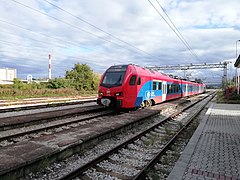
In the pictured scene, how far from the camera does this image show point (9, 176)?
4.24 metres

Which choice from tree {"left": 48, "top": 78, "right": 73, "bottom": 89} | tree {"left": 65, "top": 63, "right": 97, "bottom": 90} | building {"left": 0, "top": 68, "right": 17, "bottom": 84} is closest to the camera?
tree {"left": 48, "top": 78, "right": 73, "bottom": 89}

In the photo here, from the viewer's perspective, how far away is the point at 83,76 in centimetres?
4309

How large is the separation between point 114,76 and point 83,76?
30.1m

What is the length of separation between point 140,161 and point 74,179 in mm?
1957

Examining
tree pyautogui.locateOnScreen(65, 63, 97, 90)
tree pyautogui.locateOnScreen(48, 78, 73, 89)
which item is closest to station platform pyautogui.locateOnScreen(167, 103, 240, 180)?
tree pyautogui.locateOnScreen(48, 78, 73, 89)

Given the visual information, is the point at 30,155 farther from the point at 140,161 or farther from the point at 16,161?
the point at 140,161

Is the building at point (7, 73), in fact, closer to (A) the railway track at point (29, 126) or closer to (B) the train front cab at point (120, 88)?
(B) the train front cab at point (120, 88)

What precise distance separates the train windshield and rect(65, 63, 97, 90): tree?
2756 centimetres

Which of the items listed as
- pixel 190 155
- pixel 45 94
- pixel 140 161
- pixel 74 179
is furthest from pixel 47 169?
pixel 45 94

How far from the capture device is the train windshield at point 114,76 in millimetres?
13330

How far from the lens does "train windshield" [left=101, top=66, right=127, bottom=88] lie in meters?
13.3

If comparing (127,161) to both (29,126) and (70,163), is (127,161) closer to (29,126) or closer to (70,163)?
(70,163)

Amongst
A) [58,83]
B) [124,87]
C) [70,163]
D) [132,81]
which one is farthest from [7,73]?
[70,163]

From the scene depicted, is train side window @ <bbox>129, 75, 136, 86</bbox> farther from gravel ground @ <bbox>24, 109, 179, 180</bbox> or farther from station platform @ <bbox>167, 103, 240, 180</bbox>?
gravel ground @ <bbox>24, 109, 179, 180</bbox>
